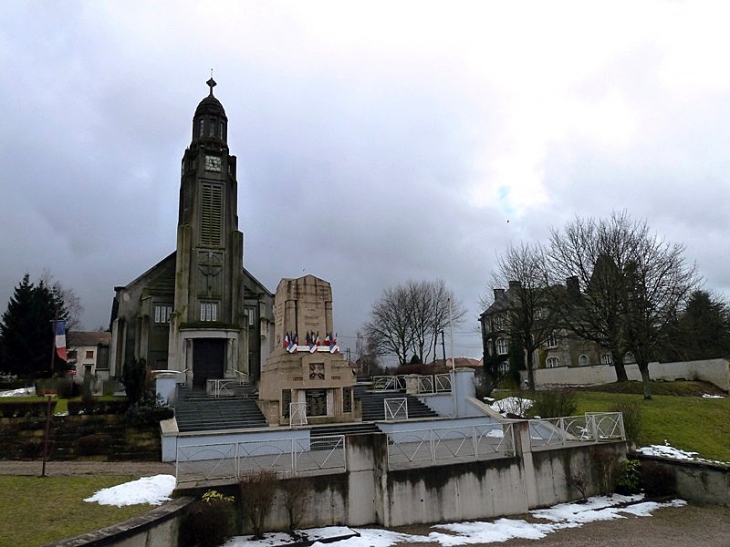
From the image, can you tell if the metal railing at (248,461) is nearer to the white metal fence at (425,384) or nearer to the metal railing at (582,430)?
the metal railing at (582,430)

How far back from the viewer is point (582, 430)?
1698 centimetres

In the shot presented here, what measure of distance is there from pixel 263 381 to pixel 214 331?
447 inches

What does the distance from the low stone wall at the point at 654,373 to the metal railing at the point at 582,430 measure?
20905mm

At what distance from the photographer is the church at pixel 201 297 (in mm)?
33219

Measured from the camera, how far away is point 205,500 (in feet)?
35.1

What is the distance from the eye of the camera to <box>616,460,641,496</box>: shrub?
15.4 metres

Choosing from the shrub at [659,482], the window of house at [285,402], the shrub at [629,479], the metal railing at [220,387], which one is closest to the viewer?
the shrub at [659,482]

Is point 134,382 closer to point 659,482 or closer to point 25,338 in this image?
point 659,482

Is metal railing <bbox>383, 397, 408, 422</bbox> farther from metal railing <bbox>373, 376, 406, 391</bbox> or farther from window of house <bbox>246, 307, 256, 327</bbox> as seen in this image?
window of house <bbox>246, 307, 256, 327</bbox>

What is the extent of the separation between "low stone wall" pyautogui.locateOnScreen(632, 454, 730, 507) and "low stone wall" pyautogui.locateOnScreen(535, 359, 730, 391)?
21.7 meters

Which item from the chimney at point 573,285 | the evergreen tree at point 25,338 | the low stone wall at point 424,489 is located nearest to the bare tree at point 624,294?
the chimney at point 573,285

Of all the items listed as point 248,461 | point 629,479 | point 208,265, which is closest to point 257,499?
point 248,461

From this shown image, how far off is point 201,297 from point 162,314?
3407 millimetres

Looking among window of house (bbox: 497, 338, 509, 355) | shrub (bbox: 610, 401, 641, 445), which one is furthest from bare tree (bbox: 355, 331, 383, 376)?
shrub (bbox: 610, 401, 641, 445)
